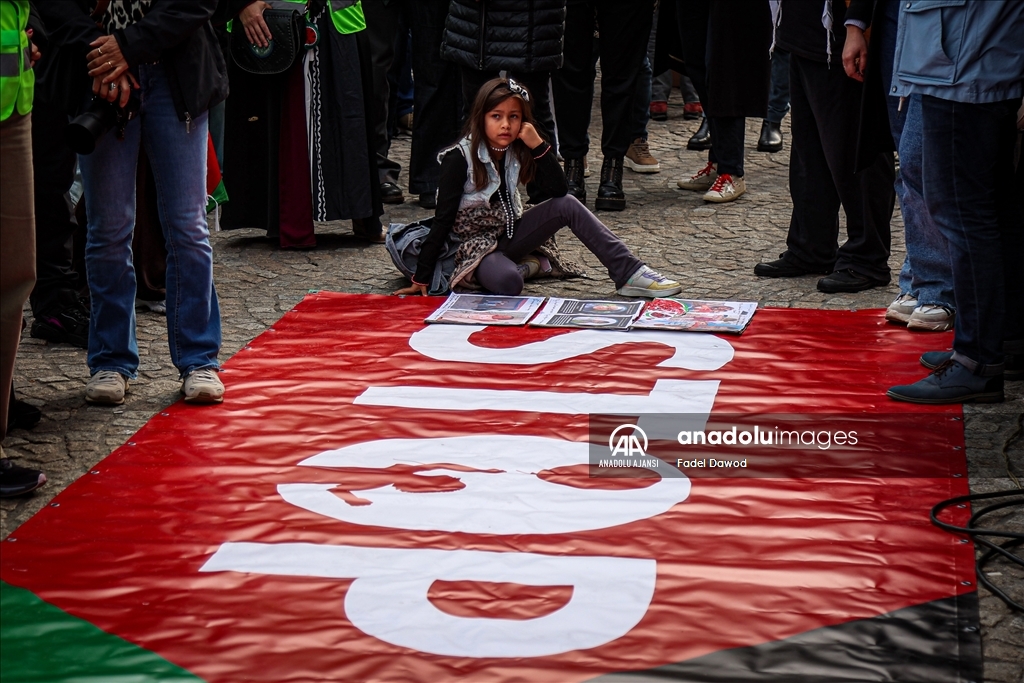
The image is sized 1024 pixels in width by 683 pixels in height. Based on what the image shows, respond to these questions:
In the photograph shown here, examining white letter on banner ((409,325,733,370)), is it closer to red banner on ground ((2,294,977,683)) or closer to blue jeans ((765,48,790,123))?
red banner on ground ((2,294,977,683))

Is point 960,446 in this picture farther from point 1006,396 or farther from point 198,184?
point 198,184

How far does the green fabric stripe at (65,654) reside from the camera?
2.47 meters

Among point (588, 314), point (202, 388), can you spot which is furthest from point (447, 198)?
point (202, 388)

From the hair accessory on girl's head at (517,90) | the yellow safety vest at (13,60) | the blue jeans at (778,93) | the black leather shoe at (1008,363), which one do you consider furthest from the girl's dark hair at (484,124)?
the blue jeans at (778,93)

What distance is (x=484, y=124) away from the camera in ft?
17.2

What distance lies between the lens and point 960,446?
357cm

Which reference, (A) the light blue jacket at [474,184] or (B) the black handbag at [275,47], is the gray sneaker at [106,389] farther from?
(B) the black handbag at [275,47]

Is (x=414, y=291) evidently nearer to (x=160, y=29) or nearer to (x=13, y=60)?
(x=160, y=29)

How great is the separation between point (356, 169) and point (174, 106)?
233 cm

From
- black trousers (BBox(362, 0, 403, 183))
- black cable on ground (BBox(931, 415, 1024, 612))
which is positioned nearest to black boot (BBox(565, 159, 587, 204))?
black trousers (BBox(362, 0, 403, 183))

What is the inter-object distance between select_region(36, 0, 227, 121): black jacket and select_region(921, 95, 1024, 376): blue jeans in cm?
222

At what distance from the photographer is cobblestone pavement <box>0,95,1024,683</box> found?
349 cm

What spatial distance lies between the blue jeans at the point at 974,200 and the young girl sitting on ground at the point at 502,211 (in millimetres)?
1574

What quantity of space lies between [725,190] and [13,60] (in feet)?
15.1
